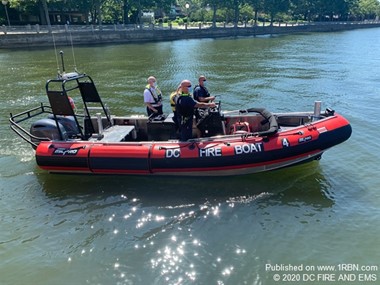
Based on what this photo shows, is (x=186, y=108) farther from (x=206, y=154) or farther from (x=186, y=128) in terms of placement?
(x=206, y=154)

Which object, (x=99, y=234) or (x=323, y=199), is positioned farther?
(x=323, y=199)

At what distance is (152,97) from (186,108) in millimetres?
1668

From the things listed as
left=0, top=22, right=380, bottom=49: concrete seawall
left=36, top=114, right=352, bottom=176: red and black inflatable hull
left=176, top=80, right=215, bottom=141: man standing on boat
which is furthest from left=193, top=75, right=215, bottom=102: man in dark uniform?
left=0, top=22, right=380, bottom=49: concrete seawall

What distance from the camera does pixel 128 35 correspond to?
1612 inches

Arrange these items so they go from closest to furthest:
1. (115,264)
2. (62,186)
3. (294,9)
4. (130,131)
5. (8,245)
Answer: (115,264)
(8,245)
(62,186)
(130,131)
(294,9)

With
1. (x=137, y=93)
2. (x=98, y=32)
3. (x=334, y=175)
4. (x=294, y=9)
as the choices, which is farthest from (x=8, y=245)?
(x=294, y=9)

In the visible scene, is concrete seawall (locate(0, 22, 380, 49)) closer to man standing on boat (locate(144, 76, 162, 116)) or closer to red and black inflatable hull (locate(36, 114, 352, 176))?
man standing on boat (locate(144, 76, 162, 116))

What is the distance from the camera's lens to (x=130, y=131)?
26.5 ft

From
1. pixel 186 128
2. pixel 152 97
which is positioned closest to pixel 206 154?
pixel 186 128

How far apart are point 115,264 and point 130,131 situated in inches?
135

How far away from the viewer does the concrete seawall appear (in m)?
33.9

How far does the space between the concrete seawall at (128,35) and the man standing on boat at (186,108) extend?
2066 cm

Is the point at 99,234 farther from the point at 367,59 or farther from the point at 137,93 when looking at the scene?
the point at 367,59

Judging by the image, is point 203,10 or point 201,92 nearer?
point 201,92
